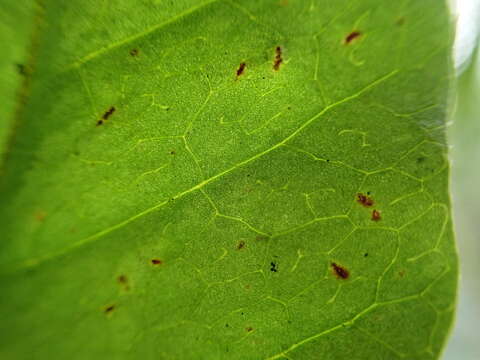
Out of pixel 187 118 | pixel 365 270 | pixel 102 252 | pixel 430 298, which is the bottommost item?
pixel 430 298

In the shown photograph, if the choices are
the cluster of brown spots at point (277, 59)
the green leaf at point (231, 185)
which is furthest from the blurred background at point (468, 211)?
the cluster of brown spots at point (277, 59)

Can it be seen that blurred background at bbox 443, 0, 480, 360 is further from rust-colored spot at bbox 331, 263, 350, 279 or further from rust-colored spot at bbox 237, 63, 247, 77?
rust-colored spot at bbox 237, 63, 247, 77

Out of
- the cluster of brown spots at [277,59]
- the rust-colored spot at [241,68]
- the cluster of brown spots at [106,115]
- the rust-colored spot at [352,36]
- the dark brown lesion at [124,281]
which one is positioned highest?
the cluster of brown spots at [106,115]

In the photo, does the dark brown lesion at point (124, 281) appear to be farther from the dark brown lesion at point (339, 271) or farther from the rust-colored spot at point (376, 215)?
the rust-colored spot at point (376, 215)

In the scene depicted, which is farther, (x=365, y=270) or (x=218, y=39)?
(x=365, y=270)

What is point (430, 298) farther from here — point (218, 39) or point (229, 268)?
point (218, 39)

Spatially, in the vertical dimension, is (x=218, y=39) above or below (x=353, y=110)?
above

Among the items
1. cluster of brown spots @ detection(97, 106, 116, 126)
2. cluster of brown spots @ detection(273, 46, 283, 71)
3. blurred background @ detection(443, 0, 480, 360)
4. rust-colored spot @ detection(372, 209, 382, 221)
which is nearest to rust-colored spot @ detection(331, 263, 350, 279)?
rust-colored spot @ detection(372, 209, 382, 221)

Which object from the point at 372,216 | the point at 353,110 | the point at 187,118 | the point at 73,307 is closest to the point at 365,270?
the point at 372,216
